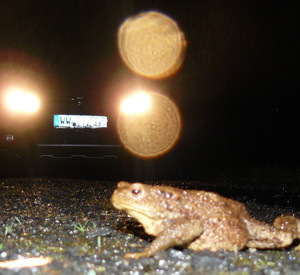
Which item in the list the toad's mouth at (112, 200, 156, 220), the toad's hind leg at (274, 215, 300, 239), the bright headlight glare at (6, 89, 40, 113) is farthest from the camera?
the bright headlight glare at (6, 89, 40, 113)

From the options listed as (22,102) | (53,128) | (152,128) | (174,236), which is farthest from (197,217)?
(152,128)

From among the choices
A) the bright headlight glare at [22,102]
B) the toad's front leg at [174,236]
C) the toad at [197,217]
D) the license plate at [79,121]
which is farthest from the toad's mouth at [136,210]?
the bright headlight glare at [22,102]

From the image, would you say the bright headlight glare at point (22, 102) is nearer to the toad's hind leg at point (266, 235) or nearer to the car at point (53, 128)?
the car at point (53, 128)

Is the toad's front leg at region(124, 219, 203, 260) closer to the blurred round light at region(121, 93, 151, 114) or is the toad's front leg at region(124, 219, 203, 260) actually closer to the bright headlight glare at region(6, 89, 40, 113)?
the blurred round light at region(121, 93, 151, 114)

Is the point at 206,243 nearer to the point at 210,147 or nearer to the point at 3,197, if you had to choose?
the point at 3,197

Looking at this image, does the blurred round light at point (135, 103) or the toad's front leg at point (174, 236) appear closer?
the toad's front leg at point (174, 236)

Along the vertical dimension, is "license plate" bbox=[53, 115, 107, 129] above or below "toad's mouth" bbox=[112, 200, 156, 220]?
above

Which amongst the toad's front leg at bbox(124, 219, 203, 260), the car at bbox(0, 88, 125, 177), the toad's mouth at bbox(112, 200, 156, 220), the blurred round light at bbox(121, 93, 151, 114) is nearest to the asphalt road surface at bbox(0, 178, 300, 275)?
the toad's front leg at bbox(124, 219, 203, 260)
